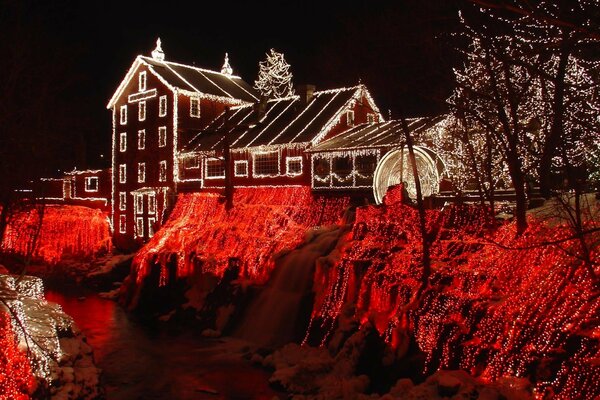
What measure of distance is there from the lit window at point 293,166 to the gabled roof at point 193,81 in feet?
34.1

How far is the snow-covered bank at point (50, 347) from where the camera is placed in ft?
38.1

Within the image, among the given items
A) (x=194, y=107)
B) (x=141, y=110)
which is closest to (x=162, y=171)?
(x=194, y=107)

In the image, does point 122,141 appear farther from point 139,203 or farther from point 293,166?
point 293,166

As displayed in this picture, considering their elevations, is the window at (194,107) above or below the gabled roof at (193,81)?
below

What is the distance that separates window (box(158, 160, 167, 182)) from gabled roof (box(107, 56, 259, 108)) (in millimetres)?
5067

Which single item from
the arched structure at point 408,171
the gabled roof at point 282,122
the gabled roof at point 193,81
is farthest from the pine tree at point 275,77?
the arched structure at point 408,171

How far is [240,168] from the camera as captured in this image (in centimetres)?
3466

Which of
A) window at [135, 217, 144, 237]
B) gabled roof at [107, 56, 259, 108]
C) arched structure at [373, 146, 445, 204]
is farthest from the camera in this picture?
window at [135, 217, 144, 237]

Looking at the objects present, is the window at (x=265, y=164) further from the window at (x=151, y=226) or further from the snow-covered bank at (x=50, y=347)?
the snow-covered bank at (x=50, y=347)

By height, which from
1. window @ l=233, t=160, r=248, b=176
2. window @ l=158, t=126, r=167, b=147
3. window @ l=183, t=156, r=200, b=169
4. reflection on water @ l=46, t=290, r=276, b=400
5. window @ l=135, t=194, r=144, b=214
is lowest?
reflection on water @ l=46, t=290, r=276, b=400

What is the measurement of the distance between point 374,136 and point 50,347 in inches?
777

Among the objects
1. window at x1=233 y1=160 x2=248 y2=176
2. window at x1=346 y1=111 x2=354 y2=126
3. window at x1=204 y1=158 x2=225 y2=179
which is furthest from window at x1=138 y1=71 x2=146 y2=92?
window at x1=346 y1=111 x2=354 y2=126

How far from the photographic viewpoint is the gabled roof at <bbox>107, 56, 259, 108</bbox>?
38219 millimetres

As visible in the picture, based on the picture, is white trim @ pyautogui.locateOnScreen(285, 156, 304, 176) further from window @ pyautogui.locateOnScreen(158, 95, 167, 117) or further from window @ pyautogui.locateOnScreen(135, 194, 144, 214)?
window @ pyautogui.locateOnScreen(135, 194, 144, 214)
